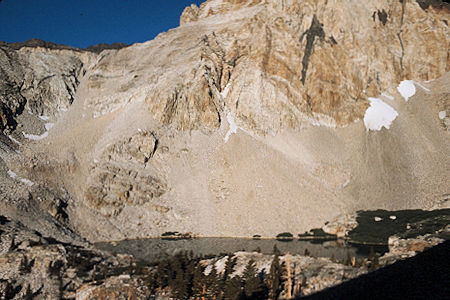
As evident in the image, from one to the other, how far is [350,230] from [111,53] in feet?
255

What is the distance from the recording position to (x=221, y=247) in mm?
42156

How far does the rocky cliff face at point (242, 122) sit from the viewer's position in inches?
2098

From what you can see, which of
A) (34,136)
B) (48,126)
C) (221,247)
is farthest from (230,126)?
(34,136)

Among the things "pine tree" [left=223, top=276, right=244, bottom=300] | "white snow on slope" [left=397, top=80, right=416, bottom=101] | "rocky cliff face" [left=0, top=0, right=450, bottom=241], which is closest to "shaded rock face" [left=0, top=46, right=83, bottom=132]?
"rocky cliff face" [left=0, top=0, right=450, bottom=241]

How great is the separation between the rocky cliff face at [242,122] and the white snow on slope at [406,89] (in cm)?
56

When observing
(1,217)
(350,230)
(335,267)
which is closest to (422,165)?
(350,230)

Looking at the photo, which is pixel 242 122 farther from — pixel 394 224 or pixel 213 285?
pixel 213 285

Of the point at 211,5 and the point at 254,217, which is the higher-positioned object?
the point at 211,5

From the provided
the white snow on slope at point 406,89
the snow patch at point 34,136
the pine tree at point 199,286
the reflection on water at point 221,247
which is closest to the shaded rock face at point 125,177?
the reflection on water at point 221,247

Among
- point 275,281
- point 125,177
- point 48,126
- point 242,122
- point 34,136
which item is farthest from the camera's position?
point 242,122

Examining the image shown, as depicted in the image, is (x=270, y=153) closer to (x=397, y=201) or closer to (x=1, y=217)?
(x=397, y=201)

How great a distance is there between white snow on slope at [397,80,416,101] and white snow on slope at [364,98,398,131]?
276 inches

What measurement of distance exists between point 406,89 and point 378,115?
14.1 meters

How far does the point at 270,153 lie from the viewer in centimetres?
6475
